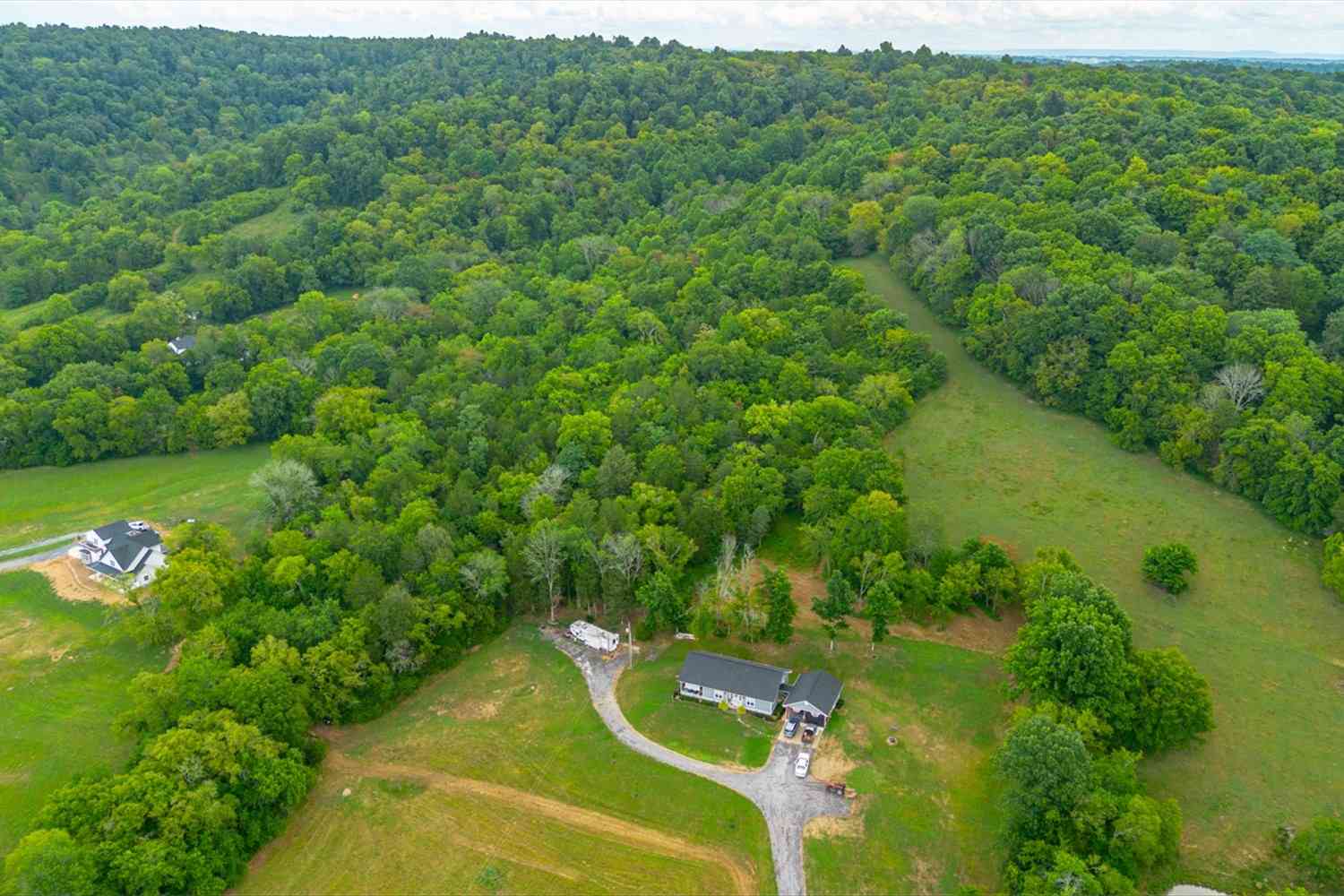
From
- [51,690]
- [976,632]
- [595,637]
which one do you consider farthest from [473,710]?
[976,632]

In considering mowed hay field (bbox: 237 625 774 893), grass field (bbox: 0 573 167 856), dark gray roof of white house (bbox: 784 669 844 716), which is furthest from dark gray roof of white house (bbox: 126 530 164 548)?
dark gray roof of white house (bbox: 784 669 844 716)

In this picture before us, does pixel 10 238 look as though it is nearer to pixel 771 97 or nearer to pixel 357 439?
pixel 357 439

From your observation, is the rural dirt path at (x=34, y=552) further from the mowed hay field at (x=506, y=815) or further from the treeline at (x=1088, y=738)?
the treeline at (x=1088, y=738)

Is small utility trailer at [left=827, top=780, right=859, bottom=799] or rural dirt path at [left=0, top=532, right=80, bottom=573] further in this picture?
rural dirt path at [left=0, top=532, right=80, bottom=573]

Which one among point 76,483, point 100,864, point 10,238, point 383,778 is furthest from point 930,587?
point 10,238

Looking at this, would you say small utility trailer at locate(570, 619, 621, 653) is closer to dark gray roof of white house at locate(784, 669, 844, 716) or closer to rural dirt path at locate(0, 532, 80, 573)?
dark gray roof of white house at locate(784, 669, 844, 716)

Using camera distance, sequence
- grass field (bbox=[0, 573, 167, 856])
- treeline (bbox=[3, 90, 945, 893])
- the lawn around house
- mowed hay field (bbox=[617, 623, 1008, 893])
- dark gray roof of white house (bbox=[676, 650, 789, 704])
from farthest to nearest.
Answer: dark gray roof of white house (bbox=[676, 650, 789, 704]), the lawn around house, grass field (bbox=[0, 573, 167, 856]), treeline (bbox=[3, 90, 945, 893]), mowed hay field (bbox=[617, 623, 1008, 893])

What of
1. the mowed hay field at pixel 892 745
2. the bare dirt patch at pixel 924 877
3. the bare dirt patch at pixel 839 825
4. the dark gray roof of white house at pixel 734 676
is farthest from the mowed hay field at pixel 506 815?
the bare dirt patch at pixel 924 877
